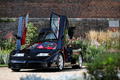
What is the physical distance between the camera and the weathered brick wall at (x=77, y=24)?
2294 cm

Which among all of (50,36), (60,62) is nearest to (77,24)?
(50,36)

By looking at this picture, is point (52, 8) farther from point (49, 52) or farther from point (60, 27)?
point (49, 52)

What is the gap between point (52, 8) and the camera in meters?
27.7

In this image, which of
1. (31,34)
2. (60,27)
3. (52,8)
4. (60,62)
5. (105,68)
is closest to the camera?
(105,68)

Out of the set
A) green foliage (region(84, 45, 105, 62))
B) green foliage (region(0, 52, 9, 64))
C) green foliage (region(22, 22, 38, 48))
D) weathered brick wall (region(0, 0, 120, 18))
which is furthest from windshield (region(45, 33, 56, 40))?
weathered brick wall (region(0, 0, 120, 18))

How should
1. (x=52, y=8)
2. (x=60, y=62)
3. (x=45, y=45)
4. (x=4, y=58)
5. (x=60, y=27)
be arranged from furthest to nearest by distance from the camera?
(x=52, y=8) < (x=4, y=58) < (x=45, y=45) < (x=60, y=27) < (x=60, y=62)

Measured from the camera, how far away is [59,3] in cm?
2781

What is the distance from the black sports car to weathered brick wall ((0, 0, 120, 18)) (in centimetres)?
1506

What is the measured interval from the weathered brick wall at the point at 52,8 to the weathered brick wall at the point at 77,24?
11.9 ft

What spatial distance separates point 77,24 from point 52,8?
15.6ft

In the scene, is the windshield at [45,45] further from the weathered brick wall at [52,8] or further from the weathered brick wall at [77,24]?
the weathered brick wall at [52,8]

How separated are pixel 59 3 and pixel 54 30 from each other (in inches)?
639

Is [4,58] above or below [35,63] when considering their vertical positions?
below

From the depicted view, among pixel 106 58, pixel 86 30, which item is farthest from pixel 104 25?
Answer: pixel 106 58
